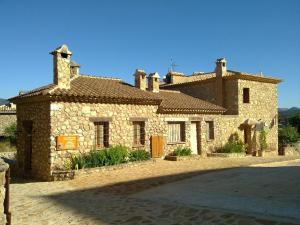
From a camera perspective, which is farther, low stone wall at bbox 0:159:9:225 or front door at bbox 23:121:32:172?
front door at bbox 23:121:32:172

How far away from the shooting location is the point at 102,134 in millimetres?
16703

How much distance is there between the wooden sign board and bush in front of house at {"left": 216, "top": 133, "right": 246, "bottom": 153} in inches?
407

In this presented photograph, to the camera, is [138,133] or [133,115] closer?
[133,115]

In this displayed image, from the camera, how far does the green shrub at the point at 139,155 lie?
56.1 feet

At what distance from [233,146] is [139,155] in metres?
7.41

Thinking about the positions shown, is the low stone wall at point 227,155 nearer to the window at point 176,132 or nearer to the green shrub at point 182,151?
the green shrub at point 182,151

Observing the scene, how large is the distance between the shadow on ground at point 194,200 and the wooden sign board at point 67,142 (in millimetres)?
3612

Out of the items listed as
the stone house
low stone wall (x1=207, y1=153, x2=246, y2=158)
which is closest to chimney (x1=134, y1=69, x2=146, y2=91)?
the stone house

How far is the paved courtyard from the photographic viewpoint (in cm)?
770

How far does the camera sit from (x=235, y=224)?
694 cm

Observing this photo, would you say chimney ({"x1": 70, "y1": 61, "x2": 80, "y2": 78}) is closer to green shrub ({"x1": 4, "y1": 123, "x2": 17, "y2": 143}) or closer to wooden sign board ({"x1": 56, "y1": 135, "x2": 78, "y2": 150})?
wooden sign board ({"x1": 56, "y1": 135, "x2": 78, "y2": 150})

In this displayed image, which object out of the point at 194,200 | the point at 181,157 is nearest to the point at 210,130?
the point at 181,157

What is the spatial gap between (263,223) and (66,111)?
10.4 metres

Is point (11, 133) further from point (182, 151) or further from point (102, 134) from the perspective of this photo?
point (182, 151)
